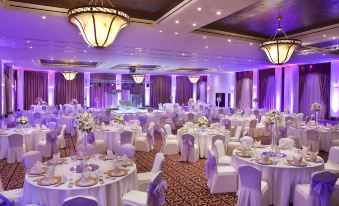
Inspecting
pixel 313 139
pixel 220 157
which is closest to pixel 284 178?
pixel 220 157

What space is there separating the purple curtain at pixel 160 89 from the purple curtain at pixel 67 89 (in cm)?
707

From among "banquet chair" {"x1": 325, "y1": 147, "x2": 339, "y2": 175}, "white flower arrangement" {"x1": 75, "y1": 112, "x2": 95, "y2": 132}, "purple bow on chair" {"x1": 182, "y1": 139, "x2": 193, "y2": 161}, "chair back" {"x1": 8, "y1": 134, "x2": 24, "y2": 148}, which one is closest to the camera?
"white flower arrangement" {"x1": 75, "y1": 112, "x2": 95, "y2": 132}

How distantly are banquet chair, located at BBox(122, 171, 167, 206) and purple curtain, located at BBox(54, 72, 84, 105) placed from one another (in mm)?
21374

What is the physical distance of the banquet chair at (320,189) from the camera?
3914 millimetres

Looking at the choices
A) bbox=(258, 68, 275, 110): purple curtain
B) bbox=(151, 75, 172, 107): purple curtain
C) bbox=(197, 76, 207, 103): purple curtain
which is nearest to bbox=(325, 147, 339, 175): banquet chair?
bbox=(258, 68, 275, 110): purple curtain

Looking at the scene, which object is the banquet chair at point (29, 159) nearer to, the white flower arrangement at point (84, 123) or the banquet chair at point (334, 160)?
the white flower arrangement at point (84, 123)

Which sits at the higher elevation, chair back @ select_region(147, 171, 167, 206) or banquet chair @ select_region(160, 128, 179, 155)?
chair back @ select_region(147, 171, 167, 206)

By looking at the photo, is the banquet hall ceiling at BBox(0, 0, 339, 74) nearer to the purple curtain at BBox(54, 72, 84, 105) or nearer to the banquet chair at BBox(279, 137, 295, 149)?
the banquet chair at BBox(279, 137, 295, 149)

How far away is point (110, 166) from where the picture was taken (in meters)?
4.49

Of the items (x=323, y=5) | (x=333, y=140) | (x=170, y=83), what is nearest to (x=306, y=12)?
(x=323, y=5)

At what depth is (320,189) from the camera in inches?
156

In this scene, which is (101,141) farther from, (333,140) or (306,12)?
(333,140)

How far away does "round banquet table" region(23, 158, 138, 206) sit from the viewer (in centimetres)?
354

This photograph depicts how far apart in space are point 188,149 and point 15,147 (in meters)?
4.84
